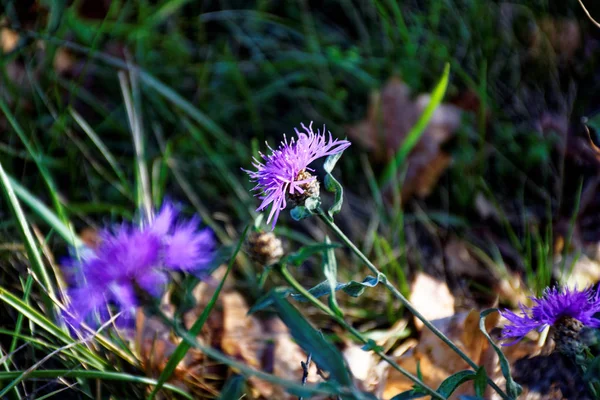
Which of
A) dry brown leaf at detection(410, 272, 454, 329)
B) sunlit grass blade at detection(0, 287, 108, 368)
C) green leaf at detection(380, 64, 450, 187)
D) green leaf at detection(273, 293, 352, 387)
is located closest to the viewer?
green leaf at detection(273, 293, 352, 387)

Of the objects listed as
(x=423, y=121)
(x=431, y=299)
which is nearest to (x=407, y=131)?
(x=423, y=121)

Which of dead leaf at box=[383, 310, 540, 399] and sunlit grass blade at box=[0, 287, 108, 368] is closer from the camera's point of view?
sunlit grass blade at box=[0, 287, 108, 368]

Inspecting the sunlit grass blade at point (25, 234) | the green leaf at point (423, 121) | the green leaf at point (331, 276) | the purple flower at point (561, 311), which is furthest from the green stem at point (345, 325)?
the green leaf at point (423, 121)

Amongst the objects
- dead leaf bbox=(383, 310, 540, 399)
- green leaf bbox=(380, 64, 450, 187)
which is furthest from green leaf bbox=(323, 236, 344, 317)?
green leaf bbox=(380, 64, 450, 187)

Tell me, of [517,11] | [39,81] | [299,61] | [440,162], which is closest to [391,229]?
[440,162]

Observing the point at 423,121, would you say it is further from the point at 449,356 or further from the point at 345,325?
the point at 345,325

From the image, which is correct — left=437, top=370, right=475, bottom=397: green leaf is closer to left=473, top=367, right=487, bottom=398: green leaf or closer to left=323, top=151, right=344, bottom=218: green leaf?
left=473, top=367, right=487, bottom=398: green leaf

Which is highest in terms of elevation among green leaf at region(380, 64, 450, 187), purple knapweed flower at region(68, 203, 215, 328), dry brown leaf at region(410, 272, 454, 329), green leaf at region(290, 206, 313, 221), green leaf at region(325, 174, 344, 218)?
green leaf at region(380, 64, 450, 187)
